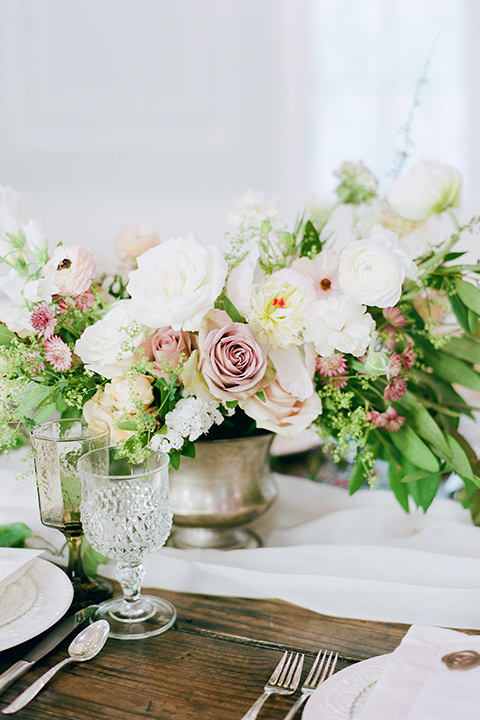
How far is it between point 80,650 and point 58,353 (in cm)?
33

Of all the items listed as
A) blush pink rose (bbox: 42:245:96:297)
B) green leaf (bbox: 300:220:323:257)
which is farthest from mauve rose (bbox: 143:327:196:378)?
green leaf (bbox: 300:220:323:257)

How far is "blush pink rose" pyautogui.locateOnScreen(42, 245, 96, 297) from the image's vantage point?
81cm

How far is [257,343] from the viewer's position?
2.50 feet

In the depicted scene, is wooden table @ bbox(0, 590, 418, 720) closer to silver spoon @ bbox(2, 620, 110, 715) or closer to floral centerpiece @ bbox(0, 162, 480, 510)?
silver spoon @ bbox(2, 620, 110, 715)

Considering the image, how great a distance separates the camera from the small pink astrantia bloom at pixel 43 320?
31.6 inches

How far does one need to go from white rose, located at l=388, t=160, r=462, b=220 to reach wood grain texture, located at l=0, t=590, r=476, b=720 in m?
0.56

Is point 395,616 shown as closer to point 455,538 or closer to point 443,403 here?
point 455,538

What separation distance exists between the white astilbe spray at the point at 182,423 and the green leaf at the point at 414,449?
29 centimetres

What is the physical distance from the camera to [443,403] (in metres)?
1.01

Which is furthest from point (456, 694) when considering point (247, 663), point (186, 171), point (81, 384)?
point (186, 171)

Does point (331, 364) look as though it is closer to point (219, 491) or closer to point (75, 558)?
point (219, 491)

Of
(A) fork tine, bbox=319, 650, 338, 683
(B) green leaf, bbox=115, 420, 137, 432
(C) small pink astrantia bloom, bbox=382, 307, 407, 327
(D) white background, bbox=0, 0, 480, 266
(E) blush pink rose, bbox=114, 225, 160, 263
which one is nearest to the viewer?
(A) fork tine, bbox=319, 650, 338, 683

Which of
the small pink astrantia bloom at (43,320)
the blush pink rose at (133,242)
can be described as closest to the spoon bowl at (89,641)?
the small pink astrantia bloom at (43,320)

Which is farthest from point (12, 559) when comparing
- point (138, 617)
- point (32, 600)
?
point (138, 617)
